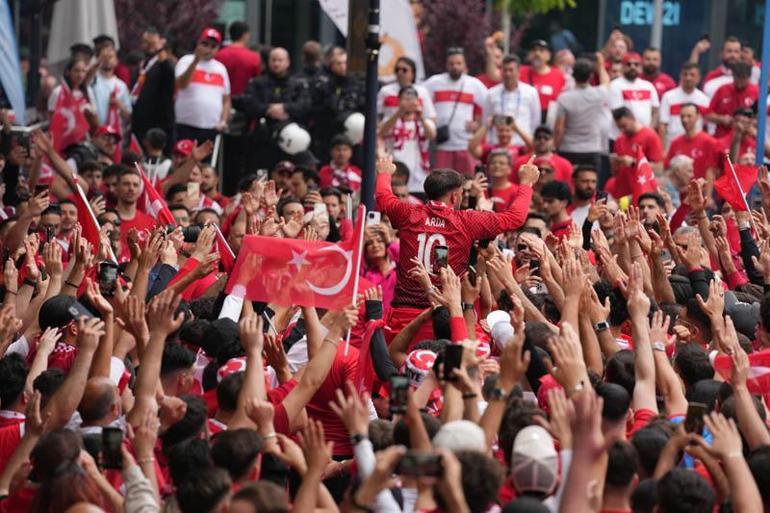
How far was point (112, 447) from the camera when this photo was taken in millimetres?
6867

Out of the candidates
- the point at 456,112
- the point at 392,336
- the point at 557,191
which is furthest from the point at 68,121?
the point at 392,336

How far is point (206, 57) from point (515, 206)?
27.0 feet

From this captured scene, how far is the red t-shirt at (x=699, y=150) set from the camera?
18281 millimetres

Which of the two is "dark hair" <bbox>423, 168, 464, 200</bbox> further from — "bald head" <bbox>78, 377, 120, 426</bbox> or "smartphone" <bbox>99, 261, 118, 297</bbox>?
"bald head" <bbox>78, 377, 120, 426</bbox>

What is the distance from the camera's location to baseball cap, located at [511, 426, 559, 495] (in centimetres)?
650

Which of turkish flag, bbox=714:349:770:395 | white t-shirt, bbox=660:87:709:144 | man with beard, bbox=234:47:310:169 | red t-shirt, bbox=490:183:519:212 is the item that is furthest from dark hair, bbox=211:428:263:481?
white t-shirt, bbox=660:87:709:144

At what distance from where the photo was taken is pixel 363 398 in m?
8.23

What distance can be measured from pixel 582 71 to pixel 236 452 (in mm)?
12665

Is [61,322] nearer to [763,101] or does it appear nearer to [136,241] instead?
[136,241]

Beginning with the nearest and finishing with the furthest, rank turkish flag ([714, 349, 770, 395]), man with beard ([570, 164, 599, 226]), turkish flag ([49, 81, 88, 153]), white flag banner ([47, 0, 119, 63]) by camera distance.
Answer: turkish flag ([714, 349, 770, 395]) → man with beard ([570, 164, 599, 226]) → turkish flag ([49, 81, 88, 153]) → white flag banner ([47, 0, 119, 63])

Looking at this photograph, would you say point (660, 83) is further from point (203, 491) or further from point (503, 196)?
point (203, 491)

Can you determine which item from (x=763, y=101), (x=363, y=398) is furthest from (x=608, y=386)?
(x=763, y=101)

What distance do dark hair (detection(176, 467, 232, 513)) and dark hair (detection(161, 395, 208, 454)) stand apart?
1134 millimetres

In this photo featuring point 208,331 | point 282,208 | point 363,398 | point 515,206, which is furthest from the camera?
point 282,208
